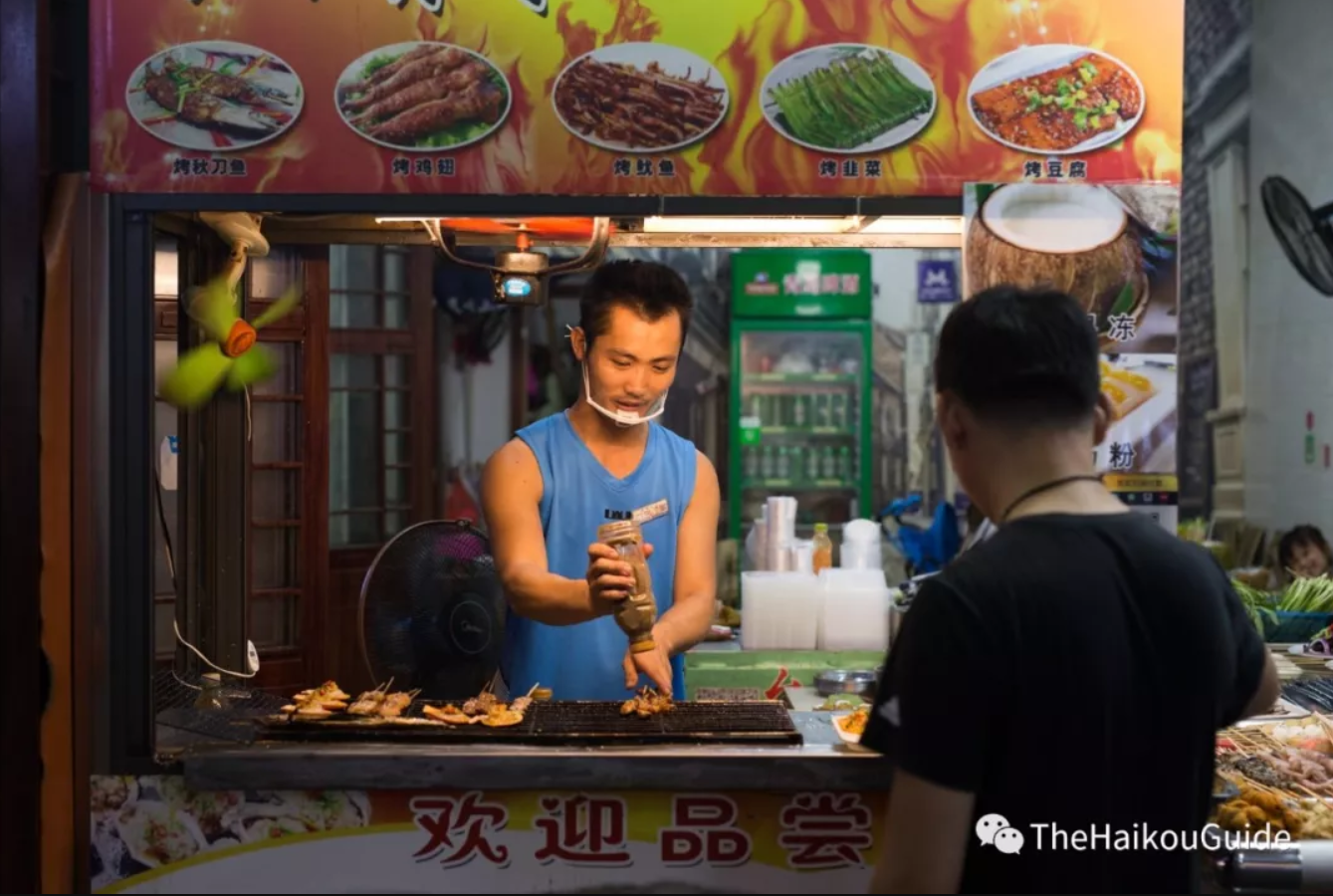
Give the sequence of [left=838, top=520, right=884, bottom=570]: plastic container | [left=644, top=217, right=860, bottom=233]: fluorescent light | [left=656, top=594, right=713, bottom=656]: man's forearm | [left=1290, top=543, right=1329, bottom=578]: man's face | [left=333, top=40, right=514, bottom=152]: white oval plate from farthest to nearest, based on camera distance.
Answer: [left=1290, top=543, right=1329, bottom=578]: man's face < [left=838, top=520, right=884, bottom=570]: plastic container < [left=644, top=217, right=860, bottom=233]: fluorescent light < [left=656, top=594, right=713, bottom=656]: man's forearm < [left=333, top=40, right=514, bottom=152]: white oval plate

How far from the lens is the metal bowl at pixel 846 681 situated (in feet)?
14.6

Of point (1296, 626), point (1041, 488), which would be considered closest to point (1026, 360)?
point (1041, 488)

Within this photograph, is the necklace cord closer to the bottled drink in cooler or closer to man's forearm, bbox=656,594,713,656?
man's forearm, bbox=656,594,713,656

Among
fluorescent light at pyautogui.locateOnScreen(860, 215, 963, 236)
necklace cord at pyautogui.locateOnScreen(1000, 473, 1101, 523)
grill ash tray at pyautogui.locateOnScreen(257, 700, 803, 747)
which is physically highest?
fluorescent light at pyautogui.locateOnScreen(860, 215, 963, 236)

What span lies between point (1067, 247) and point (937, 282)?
5.70m

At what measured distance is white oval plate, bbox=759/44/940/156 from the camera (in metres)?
3.09

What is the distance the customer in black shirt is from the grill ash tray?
89cm

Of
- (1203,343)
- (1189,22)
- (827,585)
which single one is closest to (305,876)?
(827,585)

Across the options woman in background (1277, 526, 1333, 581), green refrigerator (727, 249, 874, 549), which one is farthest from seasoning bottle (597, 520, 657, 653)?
green refrigerator (727, 249, 874, 549)

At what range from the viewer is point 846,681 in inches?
175

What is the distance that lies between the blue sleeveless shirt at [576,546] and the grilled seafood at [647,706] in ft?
1.62

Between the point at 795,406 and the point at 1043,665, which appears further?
the point at 795,406

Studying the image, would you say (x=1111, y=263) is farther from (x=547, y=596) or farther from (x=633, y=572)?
(x=547, y=596)

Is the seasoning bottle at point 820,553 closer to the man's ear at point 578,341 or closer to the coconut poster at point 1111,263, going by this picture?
the man's ear at point 578,341
